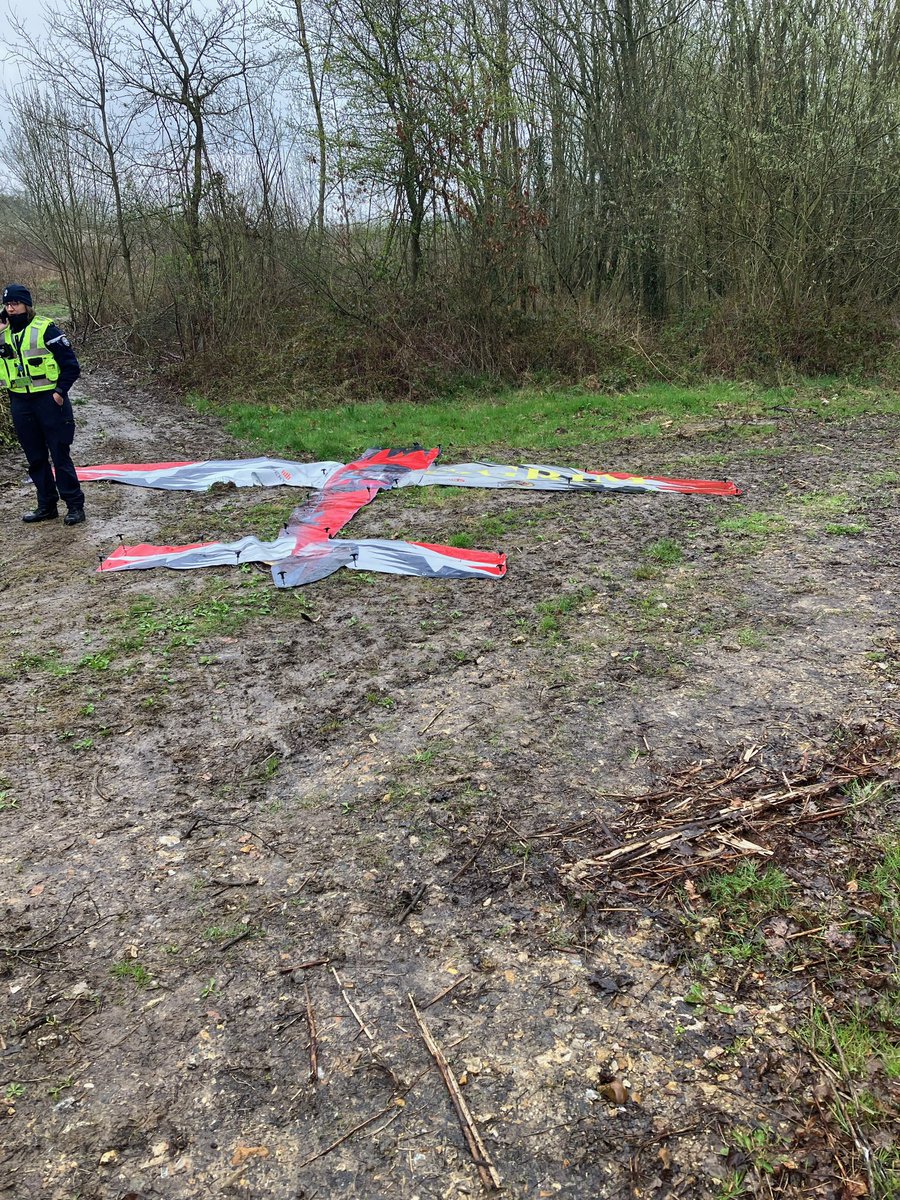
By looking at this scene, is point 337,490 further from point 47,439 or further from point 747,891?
point 747,891

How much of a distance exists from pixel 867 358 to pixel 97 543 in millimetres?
12393

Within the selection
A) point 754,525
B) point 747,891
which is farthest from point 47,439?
point 747,891

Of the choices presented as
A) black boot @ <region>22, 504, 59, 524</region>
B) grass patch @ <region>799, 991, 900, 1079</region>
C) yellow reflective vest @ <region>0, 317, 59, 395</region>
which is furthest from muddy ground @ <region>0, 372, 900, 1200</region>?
yellow reflective vest @ <region>0, 317, 59, 395</region>

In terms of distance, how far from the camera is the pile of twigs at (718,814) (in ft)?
9.34

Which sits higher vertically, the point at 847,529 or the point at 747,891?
the point at 847,529

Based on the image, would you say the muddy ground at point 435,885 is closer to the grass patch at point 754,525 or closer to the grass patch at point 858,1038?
the grass patch at point 858,1038

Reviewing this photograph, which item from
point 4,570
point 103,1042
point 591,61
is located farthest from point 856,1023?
point 591,61

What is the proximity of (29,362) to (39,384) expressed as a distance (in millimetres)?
186

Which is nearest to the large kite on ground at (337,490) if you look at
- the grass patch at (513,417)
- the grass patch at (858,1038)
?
the grass patch at (513,417)

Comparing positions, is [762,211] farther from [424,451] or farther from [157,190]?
[157,190]

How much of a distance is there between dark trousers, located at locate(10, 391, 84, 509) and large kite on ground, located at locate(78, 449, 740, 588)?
1.17m

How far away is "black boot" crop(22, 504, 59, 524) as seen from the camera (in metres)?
6.99

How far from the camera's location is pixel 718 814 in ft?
10.1

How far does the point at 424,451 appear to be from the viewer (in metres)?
9.07
